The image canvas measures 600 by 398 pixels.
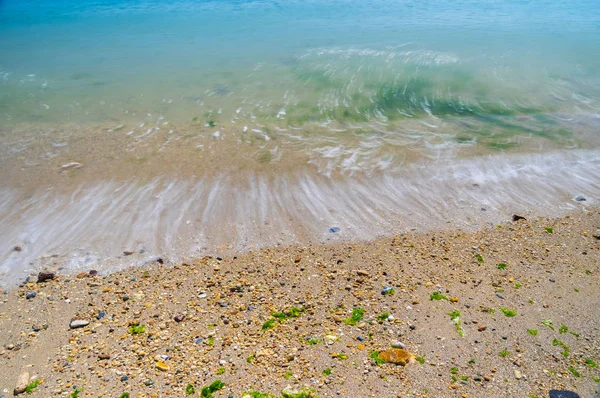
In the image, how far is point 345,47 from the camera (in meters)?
20.1

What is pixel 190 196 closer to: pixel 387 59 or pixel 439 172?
pixel 439 172

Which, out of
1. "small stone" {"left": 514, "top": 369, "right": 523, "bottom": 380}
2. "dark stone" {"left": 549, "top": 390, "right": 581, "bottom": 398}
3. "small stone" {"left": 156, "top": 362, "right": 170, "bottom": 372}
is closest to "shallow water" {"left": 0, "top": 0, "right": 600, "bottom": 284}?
"small stone" {"left": 156, "top": 362, "right": 170, "bottom": 372}

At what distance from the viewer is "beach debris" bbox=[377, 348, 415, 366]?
4.70 metres

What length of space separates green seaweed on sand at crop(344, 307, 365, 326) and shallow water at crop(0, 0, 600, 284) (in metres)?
2.20

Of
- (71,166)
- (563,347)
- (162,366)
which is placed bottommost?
(563,347)

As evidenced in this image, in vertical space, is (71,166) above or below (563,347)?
above

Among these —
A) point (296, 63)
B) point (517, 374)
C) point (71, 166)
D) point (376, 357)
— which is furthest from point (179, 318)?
point (296, 63)

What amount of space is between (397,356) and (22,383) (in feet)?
13.2

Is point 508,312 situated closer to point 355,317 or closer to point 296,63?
point 355,317

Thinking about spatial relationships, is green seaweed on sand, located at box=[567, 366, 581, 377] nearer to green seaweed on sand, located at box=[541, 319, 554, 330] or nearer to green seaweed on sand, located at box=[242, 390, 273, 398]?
green seaweed on sand, located at box=[541, 319, 554, 330]

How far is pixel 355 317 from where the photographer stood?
538 cm

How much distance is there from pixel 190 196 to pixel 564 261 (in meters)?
6.84

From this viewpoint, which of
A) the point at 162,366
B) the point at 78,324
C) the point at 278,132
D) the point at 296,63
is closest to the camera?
the point at 162,366

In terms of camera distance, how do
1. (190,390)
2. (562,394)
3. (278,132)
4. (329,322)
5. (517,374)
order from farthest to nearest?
1. (278,132)
2. (329,322)
3. (517,374)
4. (190,390)
5. (562,394)
